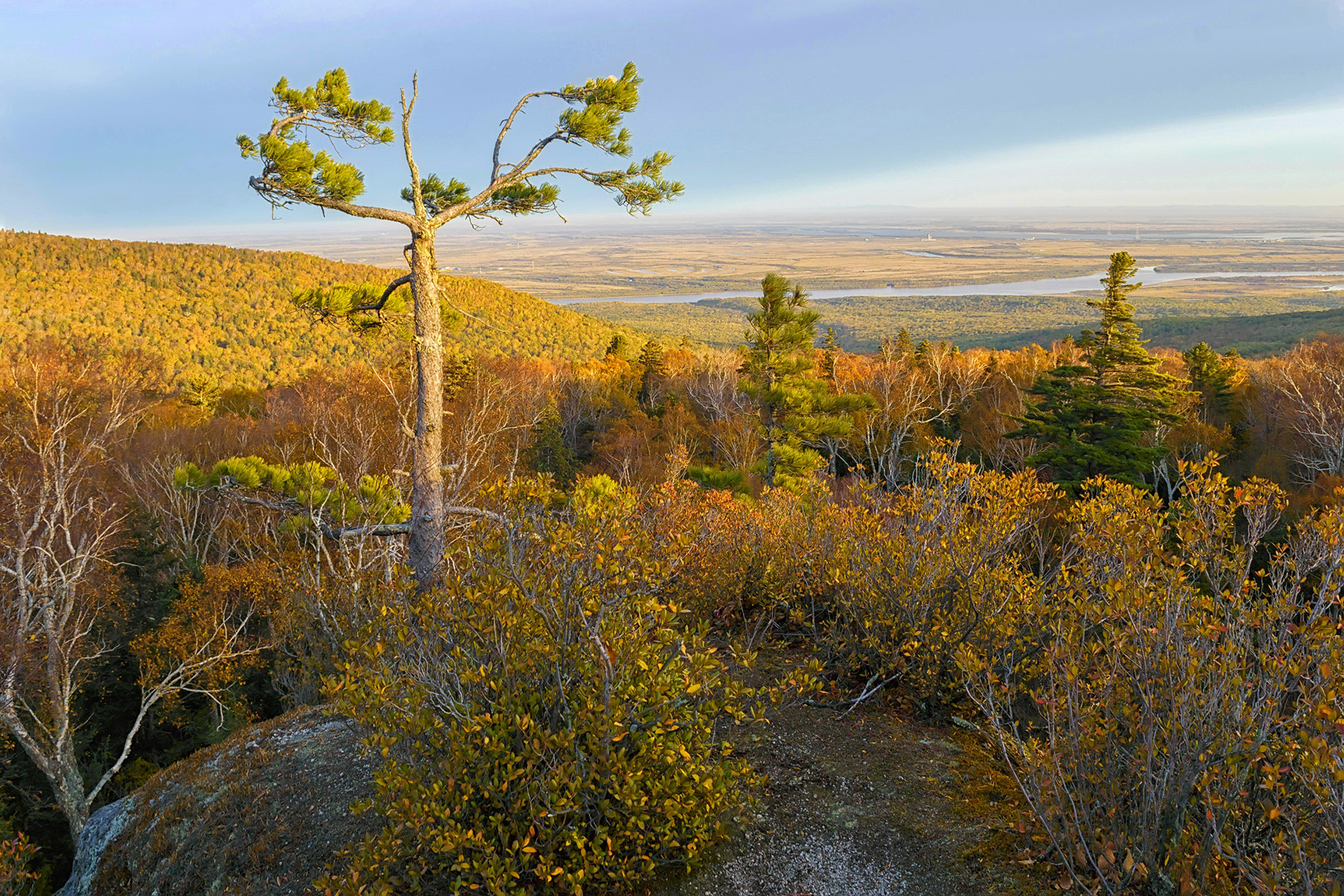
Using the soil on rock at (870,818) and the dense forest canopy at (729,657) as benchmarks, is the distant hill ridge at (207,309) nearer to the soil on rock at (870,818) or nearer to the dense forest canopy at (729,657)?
the dense forest canopy at (729,657)

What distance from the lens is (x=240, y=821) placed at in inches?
199

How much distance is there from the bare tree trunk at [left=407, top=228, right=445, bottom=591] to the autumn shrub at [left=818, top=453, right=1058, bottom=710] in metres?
3.88

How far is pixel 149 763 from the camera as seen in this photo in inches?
698

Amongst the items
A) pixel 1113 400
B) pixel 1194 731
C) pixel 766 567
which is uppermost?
pixel 1194 731

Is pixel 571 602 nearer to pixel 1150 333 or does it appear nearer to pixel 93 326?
pixel 93 326

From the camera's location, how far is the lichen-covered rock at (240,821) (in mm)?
4656

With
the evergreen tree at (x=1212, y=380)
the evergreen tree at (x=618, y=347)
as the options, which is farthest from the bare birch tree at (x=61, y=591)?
the evergreen tree at (x=618, y=347)

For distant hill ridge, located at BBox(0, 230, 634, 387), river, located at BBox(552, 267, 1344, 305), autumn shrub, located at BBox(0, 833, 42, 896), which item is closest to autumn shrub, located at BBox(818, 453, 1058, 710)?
autumn shrub, located at BBox(0, 833, 42, 896)

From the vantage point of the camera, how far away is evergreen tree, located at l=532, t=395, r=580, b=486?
33000 millimetres

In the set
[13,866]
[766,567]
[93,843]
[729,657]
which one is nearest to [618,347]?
[13,866]

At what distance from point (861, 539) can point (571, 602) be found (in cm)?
308

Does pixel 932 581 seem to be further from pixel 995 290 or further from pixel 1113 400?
pixel 995 290

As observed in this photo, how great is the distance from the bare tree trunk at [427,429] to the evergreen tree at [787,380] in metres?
16.3

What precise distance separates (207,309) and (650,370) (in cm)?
5267
